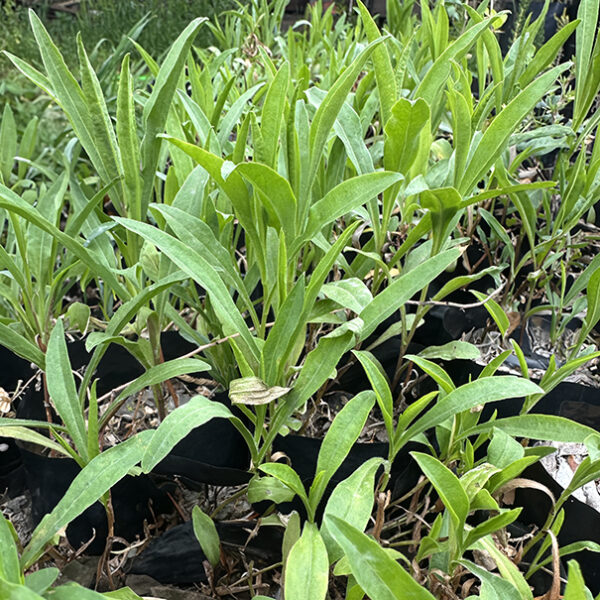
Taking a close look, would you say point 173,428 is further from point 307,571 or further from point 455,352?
point 455,352

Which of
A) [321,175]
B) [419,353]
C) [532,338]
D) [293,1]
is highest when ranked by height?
[293,1]

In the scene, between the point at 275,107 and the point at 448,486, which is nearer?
the point at 448,486

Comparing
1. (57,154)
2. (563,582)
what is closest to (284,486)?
(563,582)

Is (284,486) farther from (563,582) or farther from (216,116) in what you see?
(216,116)

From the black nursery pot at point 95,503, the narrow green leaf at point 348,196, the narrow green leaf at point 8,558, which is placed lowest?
the black nursery pot at point 95,503

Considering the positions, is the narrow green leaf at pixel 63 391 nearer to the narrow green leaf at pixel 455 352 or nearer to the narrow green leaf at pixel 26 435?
the narrow green leaf at pixel 26 435

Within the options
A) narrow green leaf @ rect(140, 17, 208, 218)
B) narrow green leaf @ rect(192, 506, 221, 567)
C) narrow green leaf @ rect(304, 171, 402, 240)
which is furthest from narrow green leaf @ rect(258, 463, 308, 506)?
narrow green leaf @ rect(140, 17, 208, 218)

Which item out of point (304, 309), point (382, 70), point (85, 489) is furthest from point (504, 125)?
point (85, 489)

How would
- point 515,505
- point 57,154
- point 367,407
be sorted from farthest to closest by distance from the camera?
point 57,154, point 515,505, point 367,407

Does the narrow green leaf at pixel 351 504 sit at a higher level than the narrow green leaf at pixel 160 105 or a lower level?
lower

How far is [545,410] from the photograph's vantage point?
67 centimetres

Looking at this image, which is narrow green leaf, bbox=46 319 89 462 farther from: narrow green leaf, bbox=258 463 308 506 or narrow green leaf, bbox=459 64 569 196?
narrow green leaf, bbox=459 64 569 196

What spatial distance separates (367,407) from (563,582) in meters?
0.22

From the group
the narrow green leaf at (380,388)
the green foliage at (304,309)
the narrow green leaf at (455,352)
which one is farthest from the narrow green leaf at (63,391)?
the narrow green leaf at (455,352)
